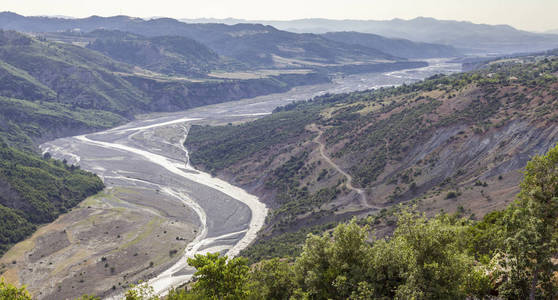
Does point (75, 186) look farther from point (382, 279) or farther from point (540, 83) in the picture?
point (540, 83)

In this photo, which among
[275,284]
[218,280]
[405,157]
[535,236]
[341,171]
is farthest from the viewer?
[341,171]

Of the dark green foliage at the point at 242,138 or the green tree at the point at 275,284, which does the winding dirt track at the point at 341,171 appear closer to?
the dark green foliage at the point at 242,138

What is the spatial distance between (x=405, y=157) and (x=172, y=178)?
224ft

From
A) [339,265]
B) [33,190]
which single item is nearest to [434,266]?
[339,265]

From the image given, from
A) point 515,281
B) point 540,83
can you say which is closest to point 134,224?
point 515,281

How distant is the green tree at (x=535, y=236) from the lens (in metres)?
21.8

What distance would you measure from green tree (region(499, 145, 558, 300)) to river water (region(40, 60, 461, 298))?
53.6 m

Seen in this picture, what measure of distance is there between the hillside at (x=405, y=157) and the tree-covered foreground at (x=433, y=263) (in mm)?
35352

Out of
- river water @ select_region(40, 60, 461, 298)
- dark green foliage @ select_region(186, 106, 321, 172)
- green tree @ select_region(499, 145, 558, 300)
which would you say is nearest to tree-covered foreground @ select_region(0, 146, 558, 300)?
green tree @ select_region(499, 145, 558, 300)

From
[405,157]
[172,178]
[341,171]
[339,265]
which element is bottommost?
[172,178]

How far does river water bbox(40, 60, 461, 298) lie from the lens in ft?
262

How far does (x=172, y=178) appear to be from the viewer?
12094cm

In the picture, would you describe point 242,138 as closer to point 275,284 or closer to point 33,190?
point 33,190

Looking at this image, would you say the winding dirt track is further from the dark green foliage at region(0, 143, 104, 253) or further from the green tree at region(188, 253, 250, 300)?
the dark green foliage at region(0, 143, 104, 253)
